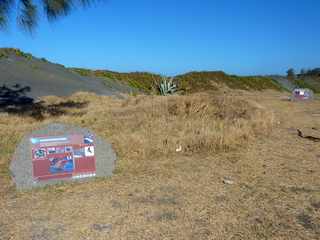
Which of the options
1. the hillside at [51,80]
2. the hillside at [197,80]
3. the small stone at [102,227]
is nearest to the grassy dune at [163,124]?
the small stone at [102,227]

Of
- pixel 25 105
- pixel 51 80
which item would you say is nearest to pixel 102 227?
pixel 25 105

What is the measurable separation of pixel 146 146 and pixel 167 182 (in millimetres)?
1566

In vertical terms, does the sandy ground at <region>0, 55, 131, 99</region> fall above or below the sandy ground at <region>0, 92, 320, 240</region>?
above

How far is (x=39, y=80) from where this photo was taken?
17.6 m

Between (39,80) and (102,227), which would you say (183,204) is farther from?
(39,80)

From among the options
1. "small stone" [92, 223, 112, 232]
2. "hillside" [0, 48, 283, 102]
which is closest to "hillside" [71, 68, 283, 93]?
"hillside" [0, 48, 283, 102]

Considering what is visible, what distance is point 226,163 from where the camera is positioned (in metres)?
5.93

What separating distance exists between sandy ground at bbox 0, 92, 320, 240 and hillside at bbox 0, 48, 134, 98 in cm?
1105

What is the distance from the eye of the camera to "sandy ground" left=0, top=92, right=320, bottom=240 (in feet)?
11.6

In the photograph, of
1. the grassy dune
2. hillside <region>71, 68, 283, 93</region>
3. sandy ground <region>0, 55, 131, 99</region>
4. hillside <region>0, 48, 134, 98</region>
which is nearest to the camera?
the grassy dune

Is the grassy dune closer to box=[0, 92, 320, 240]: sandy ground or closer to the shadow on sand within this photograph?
the shadow on sand

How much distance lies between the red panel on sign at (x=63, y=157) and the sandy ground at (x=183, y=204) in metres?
0.21

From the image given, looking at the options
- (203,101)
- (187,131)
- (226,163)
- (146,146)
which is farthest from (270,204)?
(203,101)

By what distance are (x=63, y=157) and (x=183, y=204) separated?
1588mm
